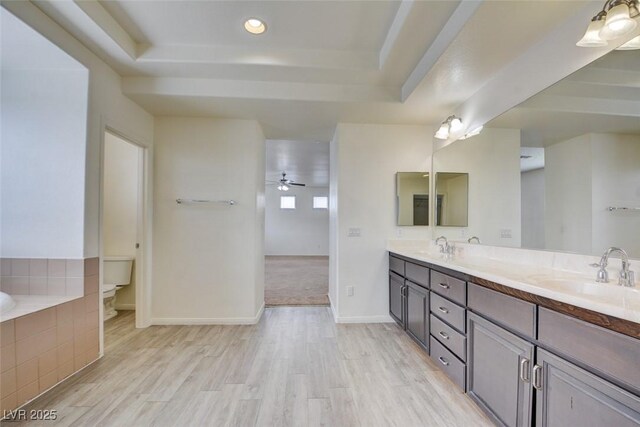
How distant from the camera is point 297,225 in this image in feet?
29.9

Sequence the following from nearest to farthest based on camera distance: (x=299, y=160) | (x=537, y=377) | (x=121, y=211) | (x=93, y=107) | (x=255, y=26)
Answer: (x=537, y=377) → (x=255, y=26) → (x=93, y=107) → (x=121, y=211) → (x=299, y=160)

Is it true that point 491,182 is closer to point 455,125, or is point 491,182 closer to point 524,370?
A: point 455,125

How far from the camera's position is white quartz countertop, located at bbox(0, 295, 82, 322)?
1.68m

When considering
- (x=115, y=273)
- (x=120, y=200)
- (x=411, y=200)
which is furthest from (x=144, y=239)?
(x=411, y=200)

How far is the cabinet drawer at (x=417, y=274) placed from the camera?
2.32 meters

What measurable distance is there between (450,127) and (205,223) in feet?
9.23

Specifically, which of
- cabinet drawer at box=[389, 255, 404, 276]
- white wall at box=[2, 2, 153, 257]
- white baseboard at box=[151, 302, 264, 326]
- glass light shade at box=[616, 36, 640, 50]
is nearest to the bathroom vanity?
cabinet drawer at box=[389, 255, 404, 276]

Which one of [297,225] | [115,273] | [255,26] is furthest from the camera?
[297,225]

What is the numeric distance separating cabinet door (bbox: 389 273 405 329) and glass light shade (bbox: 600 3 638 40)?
7.22 feet

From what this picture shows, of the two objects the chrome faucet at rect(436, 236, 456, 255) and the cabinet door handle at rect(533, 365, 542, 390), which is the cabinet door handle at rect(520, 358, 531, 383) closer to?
the cabinet door handle at rect(533, 365, 542, 390)

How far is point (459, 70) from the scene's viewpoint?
2.04m

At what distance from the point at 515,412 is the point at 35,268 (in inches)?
126

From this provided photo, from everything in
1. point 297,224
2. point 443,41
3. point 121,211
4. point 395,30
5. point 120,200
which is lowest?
point 297,224

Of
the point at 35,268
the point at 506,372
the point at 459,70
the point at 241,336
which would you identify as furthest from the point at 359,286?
the point at 35,268
